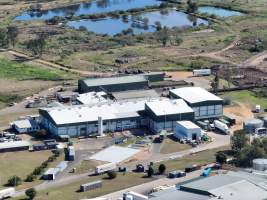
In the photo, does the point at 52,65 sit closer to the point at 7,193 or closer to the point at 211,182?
the point at 7,193

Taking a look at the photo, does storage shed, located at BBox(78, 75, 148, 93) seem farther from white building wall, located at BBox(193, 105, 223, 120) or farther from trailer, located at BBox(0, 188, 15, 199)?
trailer, located at BBox(0, 188, 15, 199)

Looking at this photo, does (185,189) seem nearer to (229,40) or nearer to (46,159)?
(46,159)

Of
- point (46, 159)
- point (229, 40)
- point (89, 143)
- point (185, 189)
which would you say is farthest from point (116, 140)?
point (229, 40)

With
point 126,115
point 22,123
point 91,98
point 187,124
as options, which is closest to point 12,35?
point 91,98

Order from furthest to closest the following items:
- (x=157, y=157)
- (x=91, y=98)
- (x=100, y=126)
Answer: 1. (x=91, y=98)
2. (x=100, y=126)
3. (x=157, y=157)

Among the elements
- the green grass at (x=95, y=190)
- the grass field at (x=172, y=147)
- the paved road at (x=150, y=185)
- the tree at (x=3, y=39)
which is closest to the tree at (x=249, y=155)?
the paved road at (x=150, y=185)

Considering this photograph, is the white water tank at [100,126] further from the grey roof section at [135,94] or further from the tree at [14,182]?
the tree at [14,182]
